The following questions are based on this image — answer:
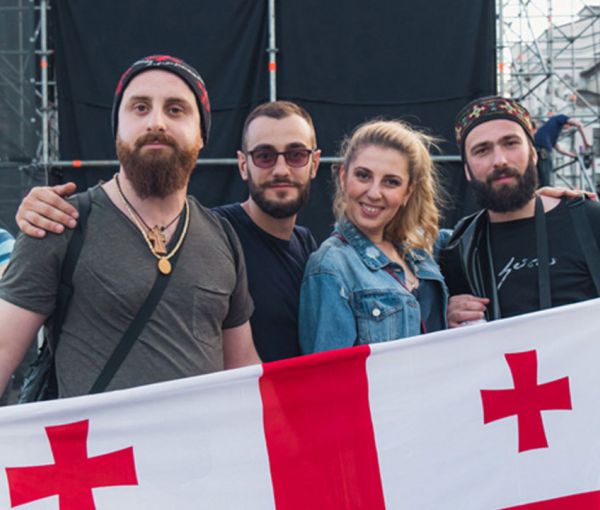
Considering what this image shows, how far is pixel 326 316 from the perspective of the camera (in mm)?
2129

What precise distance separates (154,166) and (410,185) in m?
0.99

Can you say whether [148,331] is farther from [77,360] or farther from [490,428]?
[490,428]

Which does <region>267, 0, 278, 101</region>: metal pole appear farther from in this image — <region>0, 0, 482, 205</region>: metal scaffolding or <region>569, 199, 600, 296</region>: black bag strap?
<region>569, 199, 600, 296</region>: black bag strap

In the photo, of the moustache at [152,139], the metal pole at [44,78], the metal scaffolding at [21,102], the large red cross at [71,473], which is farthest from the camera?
the metal pole at [44,78]

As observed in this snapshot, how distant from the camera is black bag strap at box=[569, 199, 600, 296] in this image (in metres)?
2.38

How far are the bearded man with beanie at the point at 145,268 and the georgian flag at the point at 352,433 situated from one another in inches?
4.5

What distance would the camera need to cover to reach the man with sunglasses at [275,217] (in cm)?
230

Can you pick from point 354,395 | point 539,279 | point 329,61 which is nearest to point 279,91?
point 329,61

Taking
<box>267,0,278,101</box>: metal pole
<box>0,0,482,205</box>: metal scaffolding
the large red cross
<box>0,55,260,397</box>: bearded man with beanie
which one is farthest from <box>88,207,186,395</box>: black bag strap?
<box>267,0,278,101</box>: metal pole

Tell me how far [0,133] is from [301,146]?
A: 14.5 feet

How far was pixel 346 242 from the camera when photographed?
2314 millimetres

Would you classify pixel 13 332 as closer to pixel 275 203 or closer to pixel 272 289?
pixel 272 289

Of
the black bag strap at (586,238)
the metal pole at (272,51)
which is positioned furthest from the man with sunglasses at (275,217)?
the metal pole at (272,51)

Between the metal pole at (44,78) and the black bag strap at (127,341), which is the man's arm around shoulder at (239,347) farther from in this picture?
the metal pole at (44,78)
